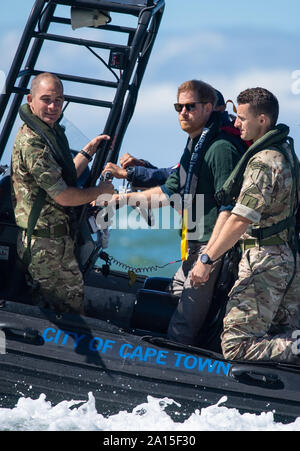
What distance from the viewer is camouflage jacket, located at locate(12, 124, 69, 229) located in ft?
14.6

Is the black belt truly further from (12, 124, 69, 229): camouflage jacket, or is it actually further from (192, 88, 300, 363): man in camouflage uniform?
(192, 88, 300, 363): man in camouflage uniform

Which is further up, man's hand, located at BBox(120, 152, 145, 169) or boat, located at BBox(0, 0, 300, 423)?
man's hand, located at BBox(120, 152, 145, 169)

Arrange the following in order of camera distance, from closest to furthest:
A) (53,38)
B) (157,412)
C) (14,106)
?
(157,412)
(53,38)
(14,106)

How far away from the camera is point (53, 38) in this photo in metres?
4.92

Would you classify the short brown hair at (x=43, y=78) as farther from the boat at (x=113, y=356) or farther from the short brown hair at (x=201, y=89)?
the short brown hair at (x=201, y=89)

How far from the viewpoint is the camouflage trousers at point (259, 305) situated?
172 inches

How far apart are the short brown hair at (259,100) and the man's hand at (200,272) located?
2.70ft

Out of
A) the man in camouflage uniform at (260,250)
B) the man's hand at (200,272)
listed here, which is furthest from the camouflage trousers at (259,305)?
the man's hand at (200,272)

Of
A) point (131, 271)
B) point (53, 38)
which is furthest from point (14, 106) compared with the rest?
point (131, 271)

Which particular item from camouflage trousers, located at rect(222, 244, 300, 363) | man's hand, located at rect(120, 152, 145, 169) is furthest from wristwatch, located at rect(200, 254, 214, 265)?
man's hand, located at rect(120, 152, 145, 169)

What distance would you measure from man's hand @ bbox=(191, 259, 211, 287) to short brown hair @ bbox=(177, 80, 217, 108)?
907 mm

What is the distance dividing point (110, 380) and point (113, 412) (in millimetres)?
167

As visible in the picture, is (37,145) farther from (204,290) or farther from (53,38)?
(204,290)

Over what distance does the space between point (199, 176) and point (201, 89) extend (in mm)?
475
